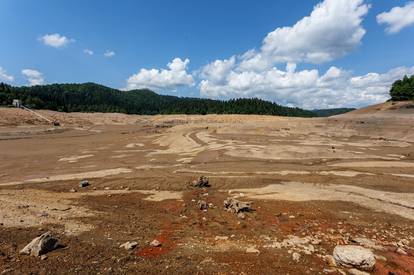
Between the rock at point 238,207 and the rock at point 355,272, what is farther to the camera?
the rock at point 238,207

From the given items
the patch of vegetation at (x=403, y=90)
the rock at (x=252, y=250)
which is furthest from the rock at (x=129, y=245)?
the patch of vegetation at (x=403, y=90)

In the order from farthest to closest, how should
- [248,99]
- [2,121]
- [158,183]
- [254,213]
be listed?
[248,99]
[2,121]
[158,183]
[254,213]

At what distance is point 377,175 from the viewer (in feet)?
69.2

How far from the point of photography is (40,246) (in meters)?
8.68

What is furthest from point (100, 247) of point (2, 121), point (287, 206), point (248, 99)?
point (248, 99)

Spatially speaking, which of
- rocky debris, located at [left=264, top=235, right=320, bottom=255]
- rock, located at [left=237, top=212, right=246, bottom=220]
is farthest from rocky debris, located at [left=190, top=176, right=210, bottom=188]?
rocky debris, located at [left=264, top=235, right=320, bottom=255]

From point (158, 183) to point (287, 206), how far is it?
27.2 ft

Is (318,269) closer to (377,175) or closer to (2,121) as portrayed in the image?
(377,175)

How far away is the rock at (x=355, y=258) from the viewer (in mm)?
7996

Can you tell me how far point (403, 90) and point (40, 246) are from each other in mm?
88991

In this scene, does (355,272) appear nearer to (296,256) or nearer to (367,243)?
(296,256)

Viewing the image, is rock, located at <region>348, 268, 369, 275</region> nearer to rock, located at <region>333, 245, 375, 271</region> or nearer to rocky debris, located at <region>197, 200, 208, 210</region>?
rock, located at <region>333, 245, 375, 271</region>

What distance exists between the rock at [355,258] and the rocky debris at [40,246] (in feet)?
26.6

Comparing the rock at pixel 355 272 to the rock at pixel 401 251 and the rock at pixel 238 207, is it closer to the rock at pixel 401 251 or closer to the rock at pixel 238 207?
the rock at pixel 401 251
